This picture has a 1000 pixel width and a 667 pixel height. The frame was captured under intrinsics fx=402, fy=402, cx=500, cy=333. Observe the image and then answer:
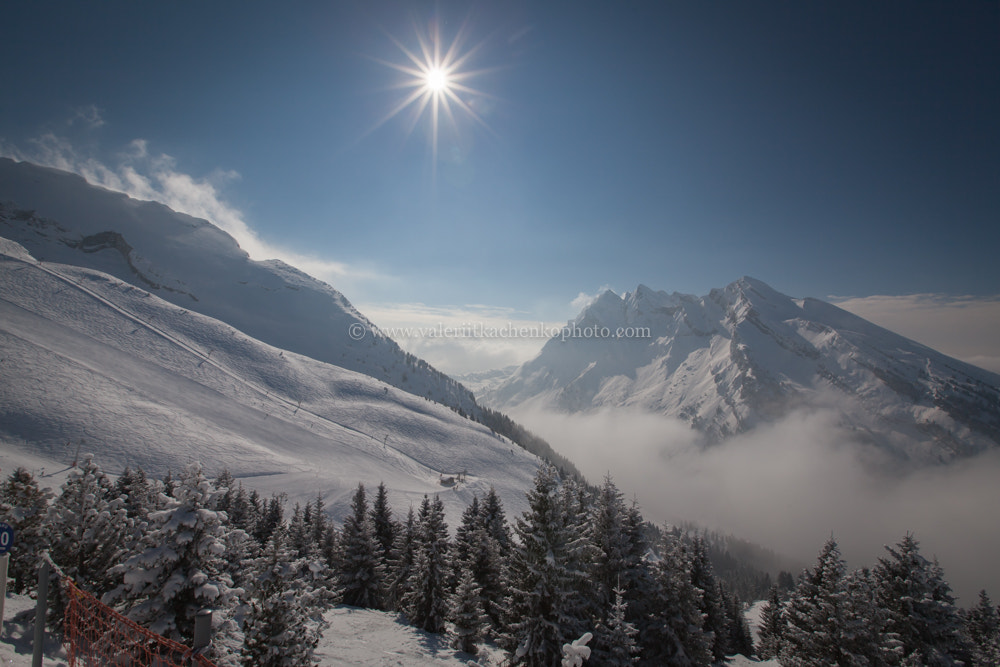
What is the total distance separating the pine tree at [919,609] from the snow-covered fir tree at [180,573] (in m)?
28.1

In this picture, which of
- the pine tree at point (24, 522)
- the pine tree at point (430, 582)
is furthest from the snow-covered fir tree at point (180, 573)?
the pine tree at point (430, 582)

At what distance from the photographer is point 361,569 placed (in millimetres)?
35438

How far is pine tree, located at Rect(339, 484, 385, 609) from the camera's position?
3485 cm

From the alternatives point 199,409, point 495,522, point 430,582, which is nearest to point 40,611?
point 430,582

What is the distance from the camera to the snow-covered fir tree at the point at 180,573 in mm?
12297

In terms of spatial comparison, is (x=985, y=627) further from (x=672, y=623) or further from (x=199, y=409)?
(x=199, y=409)

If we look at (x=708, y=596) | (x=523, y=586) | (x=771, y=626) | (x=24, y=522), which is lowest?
(x=771, y=626)

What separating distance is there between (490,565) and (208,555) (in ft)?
66.9

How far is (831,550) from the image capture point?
2344cm

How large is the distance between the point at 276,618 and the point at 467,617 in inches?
562

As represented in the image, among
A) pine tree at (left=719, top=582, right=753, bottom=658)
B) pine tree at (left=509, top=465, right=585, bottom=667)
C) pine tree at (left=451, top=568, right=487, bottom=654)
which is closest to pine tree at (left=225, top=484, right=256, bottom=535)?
pine tree at (left=451, top=568, right=487, bottom=654)

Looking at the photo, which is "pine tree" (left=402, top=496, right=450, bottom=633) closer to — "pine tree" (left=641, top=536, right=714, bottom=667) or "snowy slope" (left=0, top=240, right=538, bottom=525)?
"pine tree" (left=641, top=536, right=714, bottom=667)

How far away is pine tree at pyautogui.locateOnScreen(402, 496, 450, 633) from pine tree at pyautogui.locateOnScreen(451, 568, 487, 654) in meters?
3.02

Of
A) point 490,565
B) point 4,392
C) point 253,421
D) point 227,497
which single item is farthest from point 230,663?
point 253,421
